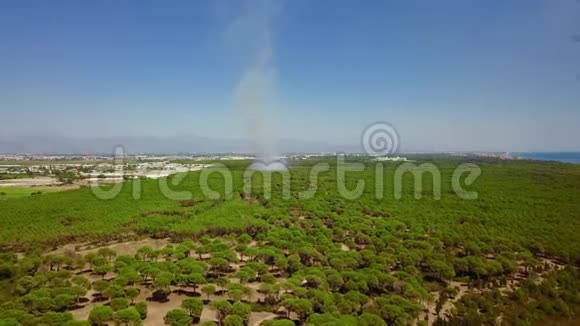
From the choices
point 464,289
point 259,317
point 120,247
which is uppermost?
point 120,247

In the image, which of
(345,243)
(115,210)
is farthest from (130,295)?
(115,210)

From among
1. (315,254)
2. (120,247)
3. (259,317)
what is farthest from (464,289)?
(120,247)

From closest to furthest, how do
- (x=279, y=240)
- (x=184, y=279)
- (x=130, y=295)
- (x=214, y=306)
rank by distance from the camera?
(x=214, y=306) → (x=130, y=295) → (x=184, y=279) → (x=279, y=240)

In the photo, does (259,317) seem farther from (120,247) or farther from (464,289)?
(120,247)

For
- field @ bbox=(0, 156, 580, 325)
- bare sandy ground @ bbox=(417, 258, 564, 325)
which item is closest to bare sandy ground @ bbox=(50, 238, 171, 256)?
field @ bbox=(0, 156, 580, 325)

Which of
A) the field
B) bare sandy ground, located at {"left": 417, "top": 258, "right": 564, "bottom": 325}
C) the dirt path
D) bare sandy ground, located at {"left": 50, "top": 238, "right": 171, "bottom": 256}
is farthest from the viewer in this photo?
bare sandy ground, located at {"left": 50, "top": 238, "right": 171, "bottom": 256}

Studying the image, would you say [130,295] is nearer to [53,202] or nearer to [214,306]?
[214,306]

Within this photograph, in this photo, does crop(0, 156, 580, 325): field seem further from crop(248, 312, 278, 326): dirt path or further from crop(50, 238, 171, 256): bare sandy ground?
crop(50, 238, 171, 256): bare sandy ground

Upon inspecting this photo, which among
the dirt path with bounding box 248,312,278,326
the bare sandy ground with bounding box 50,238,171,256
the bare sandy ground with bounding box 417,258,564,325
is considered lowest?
the bare sandy ground with bounding box 417,258,564,325
